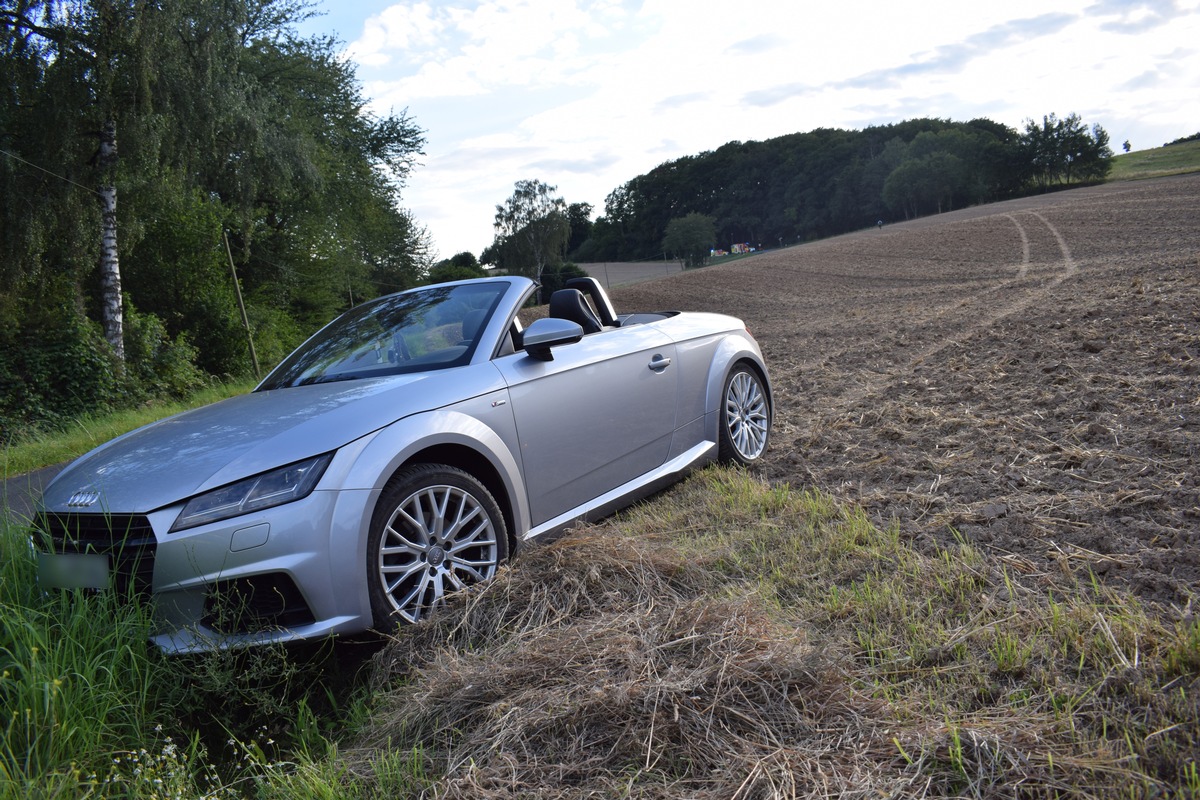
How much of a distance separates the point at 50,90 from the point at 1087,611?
68.7ft

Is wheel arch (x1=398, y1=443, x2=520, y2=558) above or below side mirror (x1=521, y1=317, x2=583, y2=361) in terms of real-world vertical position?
below

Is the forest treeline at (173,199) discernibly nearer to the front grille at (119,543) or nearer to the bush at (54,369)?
the bush at (54,369)

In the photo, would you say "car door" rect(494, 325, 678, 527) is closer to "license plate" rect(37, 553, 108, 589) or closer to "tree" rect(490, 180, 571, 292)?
"license plate" rect(37, 553, 108, 589)

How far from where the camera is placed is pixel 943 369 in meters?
9.18

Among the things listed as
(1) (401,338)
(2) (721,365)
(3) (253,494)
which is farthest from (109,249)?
(3) (253,494)

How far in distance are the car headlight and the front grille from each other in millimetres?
143

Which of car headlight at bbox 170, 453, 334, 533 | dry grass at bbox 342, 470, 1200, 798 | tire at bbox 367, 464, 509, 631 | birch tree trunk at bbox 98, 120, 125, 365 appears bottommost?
dry grass at bbox 342, 470, 1200, 798

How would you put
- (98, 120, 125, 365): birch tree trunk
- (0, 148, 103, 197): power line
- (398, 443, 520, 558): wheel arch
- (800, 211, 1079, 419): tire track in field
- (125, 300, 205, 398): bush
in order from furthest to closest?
(125, 300, 205, 398): bush
(98, 120, 125, 365): birch tree trunk
(0, 148, 103, 197): power line
(800, 211, 1079, 419): tire track in field
(398, 443, 520, 558): wheel arch

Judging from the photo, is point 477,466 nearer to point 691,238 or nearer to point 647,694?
point 647,694

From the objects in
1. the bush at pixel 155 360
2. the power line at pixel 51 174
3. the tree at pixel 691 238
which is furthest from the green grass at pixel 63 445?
the tree at pixel 691 238

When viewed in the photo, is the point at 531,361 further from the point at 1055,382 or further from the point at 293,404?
the point at 1055,382

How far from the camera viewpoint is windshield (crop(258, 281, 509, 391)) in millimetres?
4246

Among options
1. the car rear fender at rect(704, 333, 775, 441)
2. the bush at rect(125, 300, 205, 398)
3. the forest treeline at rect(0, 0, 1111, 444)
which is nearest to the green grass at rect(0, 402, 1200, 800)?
the car rear fender at rect(704, 333, 775, 441)

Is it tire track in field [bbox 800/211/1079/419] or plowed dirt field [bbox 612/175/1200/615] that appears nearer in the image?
plowed dirt field [bbox 612/175/1200/615]
